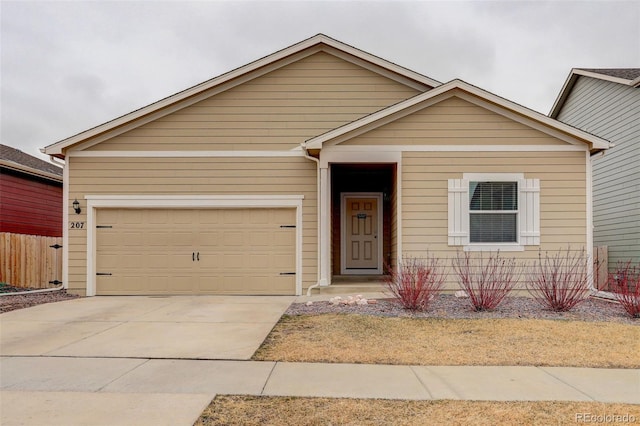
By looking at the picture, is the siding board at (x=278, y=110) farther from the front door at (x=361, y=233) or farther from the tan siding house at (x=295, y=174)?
the front door at (x=361, y=233)

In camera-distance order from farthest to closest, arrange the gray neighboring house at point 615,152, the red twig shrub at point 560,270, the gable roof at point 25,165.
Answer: the gable roof at point 25,165
the gray neighboring house at point 615,152
the red twig shrub at point 560,270

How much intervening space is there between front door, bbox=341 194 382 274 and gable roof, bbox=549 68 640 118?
714cm

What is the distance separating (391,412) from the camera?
3746 mm

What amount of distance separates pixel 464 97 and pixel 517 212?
106 inches

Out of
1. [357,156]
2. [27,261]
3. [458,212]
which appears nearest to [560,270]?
[458,212]

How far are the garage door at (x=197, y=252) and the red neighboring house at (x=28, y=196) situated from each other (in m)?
6.81

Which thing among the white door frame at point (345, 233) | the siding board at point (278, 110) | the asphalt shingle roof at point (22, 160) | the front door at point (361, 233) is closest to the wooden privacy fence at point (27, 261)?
the asphalt shingle roof at point (22, 160)

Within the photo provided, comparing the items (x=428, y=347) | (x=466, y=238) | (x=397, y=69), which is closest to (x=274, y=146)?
(x=397, y=69)

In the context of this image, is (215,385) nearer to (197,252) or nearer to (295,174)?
(197,252)

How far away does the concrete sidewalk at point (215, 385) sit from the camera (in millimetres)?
3852

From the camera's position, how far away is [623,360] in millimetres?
5359

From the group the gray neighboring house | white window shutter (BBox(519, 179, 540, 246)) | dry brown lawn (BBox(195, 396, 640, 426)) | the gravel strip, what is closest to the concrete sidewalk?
dry brown lawn (BBox(195, 396, 640, 426))

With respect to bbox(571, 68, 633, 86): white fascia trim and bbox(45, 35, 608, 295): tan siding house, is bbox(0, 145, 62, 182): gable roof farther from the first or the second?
bbox(571, 68, 633, 86): white fascia trim

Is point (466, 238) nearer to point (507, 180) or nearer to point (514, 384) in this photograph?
point (507, 180)
